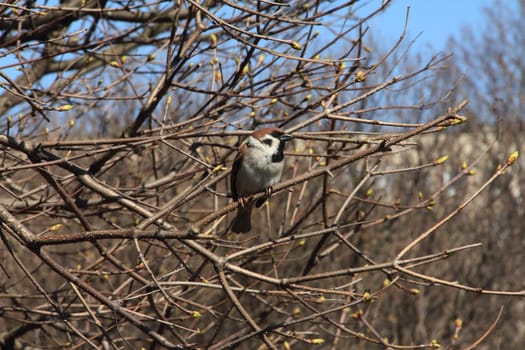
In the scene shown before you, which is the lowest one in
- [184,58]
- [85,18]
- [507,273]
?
[507,273]

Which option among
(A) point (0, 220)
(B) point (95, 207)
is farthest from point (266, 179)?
(A) point (0, 220)

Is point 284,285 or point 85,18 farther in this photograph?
point 85,18

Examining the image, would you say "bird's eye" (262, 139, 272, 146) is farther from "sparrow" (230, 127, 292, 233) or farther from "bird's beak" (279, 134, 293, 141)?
"bird's beak" (279, 134, 293, 141)

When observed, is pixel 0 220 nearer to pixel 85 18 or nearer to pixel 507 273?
pixel 85 18

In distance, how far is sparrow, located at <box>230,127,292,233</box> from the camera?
214 inches

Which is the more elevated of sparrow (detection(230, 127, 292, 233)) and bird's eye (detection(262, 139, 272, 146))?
bird's eye (detection(262, 139, 272, 146))

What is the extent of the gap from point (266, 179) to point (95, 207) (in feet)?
4.18

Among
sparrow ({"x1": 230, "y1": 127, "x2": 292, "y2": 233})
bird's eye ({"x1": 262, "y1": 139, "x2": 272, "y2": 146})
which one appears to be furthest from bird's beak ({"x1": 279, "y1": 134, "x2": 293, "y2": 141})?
bird's eye ({"x1": 262, "y1": 139, "x2": 272, "y2": 146})

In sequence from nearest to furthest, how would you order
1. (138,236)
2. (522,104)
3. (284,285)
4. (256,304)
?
1. (138,236)
2. (284,285)
3. (256,304)
4. (522,104)

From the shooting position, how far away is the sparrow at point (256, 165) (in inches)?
214

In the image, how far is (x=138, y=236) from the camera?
3252 millimetres

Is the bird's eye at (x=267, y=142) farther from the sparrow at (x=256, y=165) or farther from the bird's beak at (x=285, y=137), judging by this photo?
the bird's beak at (x=285, y=137)

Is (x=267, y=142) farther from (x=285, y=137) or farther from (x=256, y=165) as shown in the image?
(x=285, y=137)

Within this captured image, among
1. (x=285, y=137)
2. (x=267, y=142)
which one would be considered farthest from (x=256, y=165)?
(x=285, y=137)
